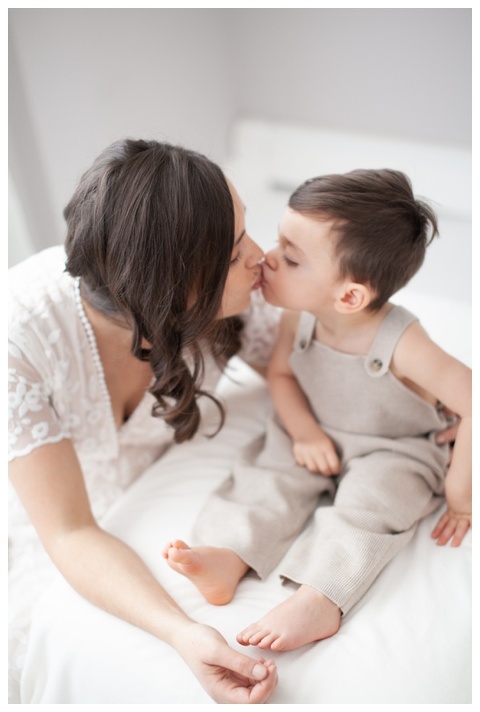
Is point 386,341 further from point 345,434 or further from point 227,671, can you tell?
point 227,671

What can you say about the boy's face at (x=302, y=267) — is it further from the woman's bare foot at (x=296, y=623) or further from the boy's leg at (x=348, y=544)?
the woman's bare foot at (x=296, y=623)

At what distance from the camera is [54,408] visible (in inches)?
39.3

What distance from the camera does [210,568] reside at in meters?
0.87

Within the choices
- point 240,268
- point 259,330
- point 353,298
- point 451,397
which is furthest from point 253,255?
point 451,397

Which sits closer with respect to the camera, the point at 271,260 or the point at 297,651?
the point at 297,651

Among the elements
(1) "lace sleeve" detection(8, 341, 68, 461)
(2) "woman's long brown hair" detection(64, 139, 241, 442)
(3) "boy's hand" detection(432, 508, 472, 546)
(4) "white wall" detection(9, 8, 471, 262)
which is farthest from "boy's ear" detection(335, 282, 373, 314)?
(4) "white wall" detection(9, 8, 471, 262)

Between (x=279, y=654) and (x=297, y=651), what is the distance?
2 centimetres

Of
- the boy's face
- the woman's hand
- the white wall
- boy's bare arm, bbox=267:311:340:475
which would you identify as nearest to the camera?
the woman's hand

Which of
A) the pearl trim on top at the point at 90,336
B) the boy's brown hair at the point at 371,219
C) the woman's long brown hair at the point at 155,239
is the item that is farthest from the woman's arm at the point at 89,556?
the boy's brown hair at the point at 371,219

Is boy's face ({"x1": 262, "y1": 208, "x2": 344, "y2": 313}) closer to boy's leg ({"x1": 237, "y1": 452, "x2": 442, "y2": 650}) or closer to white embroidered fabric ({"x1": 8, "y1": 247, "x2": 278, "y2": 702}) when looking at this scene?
white embroidered fabric ({"x1": 8, "y1": 247, "x2": 278, "y2": 702})

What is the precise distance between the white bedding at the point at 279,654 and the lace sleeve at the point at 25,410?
8.6 inches

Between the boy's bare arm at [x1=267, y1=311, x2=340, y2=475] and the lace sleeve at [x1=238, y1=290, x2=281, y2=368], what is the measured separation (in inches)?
1.4

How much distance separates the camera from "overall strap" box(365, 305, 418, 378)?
3.41 ft

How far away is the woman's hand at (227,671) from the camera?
751 millimetres
